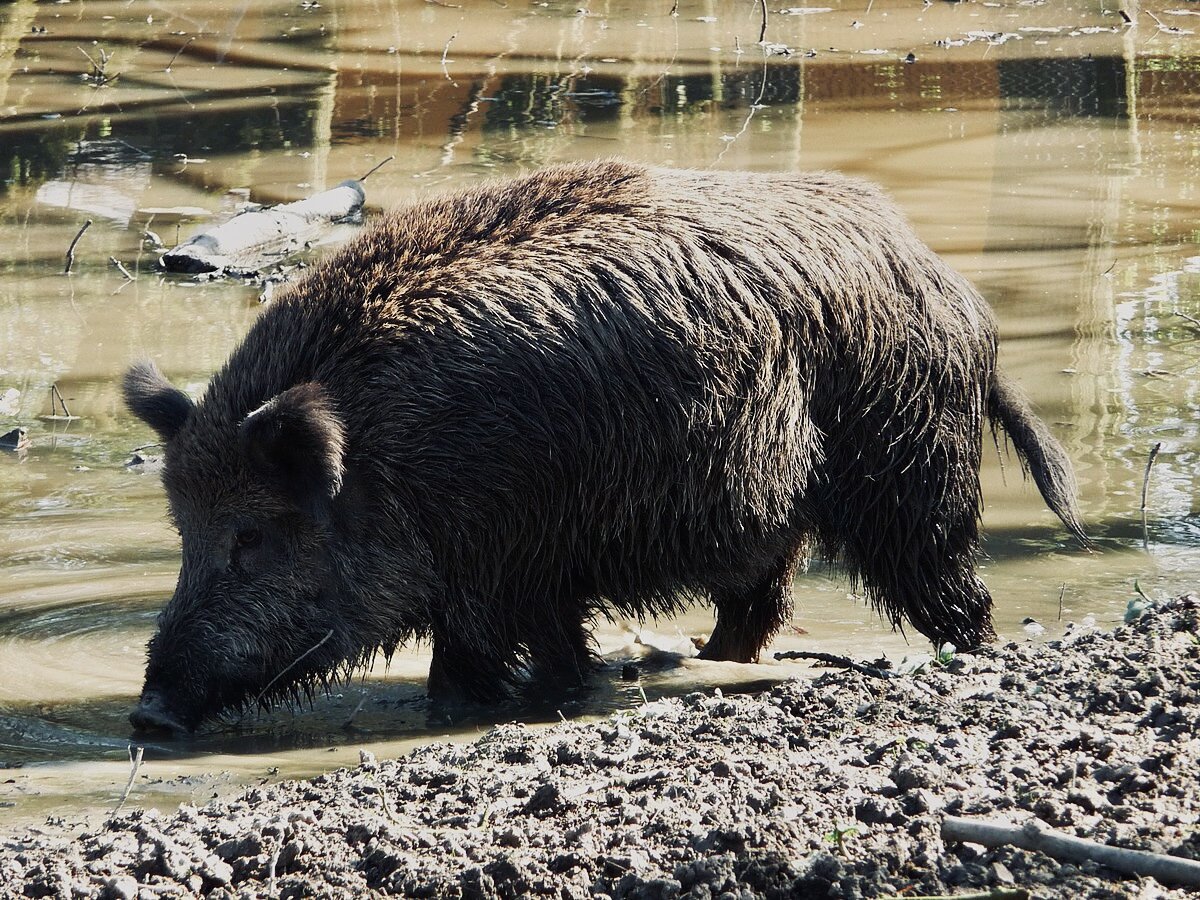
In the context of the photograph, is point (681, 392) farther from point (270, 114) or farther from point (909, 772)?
point (270, 114)

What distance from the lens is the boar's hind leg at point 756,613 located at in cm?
675

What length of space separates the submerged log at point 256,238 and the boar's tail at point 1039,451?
653cm

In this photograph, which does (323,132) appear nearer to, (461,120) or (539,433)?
(461,120)

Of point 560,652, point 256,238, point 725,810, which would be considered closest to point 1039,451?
point 560,652

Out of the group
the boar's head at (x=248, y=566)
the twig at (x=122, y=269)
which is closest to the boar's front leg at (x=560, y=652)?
the boar's head at (x=248, y=566)

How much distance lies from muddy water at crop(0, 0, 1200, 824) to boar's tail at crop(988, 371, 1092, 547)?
48 cm

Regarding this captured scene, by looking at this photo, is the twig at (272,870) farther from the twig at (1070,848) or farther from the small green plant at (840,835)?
the twig at (1070,848)

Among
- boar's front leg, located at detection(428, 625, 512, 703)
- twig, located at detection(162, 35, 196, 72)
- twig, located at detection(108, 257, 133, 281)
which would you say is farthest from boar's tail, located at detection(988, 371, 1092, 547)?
twig, located at detection(162, 35, 196, 72)

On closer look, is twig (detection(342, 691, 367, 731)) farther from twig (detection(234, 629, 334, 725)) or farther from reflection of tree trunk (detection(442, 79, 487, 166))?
reflection of tree trunk (detection(442, 79, 487, 166))

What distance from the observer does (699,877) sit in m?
3.63

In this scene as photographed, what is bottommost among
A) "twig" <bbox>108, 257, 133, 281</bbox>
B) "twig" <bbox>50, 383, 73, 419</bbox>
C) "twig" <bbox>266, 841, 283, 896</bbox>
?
"twig" <bbox>50, 383, 73, 419</bbox>

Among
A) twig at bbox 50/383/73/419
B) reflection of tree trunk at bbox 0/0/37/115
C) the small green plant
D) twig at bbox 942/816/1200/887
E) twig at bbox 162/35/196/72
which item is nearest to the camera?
twig at bbox 942/816/1200/887

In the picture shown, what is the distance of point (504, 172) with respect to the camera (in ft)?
46.5

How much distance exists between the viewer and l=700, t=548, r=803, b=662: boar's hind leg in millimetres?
6750
